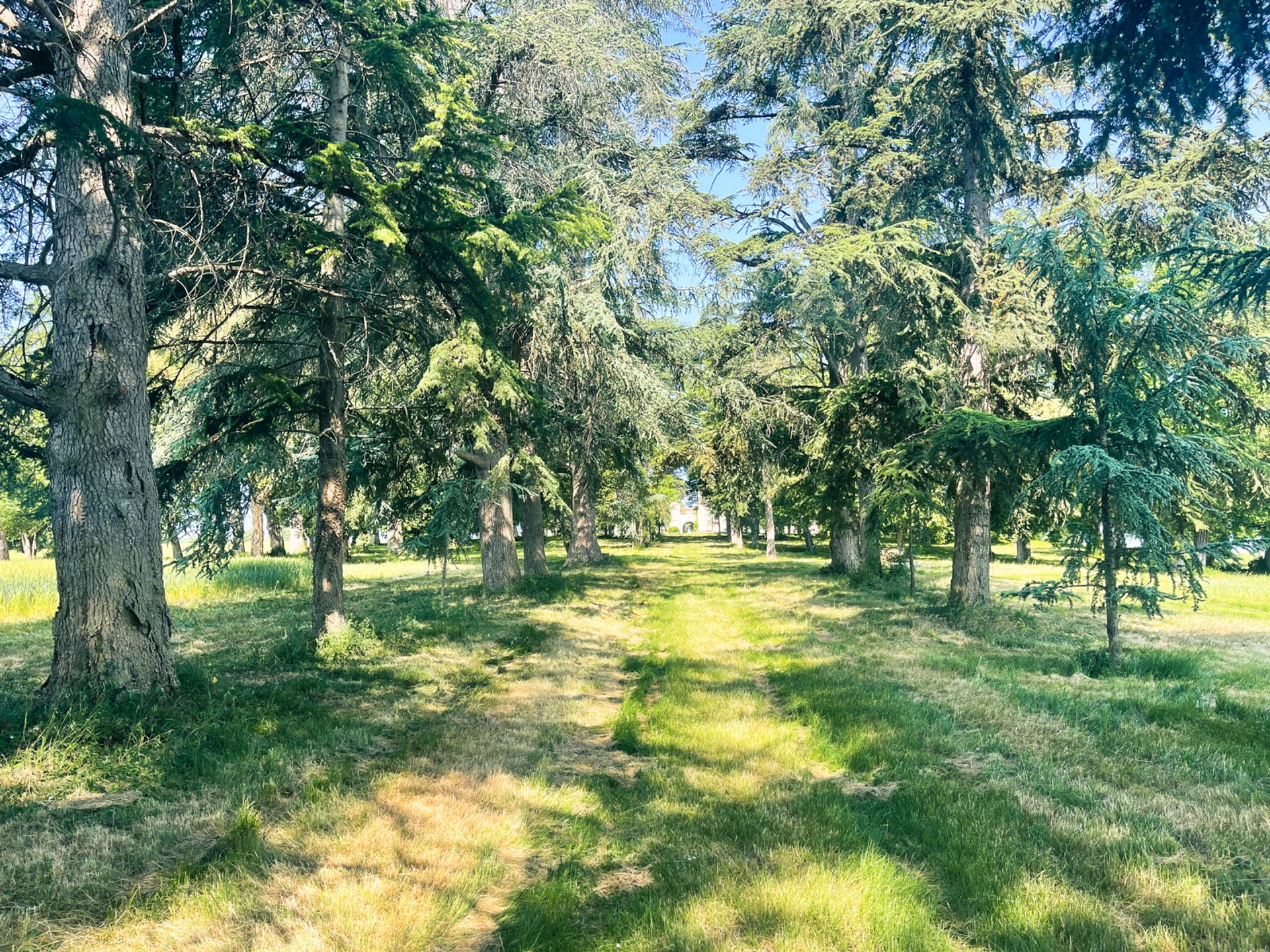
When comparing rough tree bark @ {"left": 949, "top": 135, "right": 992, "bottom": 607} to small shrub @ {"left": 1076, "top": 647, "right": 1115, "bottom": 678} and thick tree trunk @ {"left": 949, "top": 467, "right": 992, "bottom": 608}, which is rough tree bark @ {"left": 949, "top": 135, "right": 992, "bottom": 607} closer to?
thick tree trunk @ {"left": 949, "top": 467, "right": 992, "bottom": 608}

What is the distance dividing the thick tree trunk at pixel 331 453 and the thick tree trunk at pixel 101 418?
111 inches

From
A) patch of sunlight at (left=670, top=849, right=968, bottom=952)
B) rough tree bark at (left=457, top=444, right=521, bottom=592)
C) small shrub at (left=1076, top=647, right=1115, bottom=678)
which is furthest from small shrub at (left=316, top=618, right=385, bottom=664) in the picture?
small shrub at (left=1076, top=647, right=1115, bottom=678)

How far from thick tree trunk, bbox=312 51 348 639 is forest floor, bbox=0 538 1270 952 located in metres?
0.64

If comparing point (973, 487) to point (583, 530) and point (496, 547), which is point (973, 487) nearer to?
point (496, 547)

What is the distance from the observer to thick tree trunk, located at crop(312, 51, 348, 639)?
8828mm

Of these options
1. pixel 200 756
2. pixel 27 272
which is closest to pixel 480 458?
pixel 27 272

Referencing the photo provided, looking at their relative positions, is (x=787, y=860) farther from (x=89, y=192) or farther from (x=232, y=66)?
(x=232, y=66)

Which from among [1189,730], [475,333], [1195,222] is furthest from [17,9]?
[1189,730]

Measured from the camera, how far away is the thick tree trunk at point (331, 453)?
8.83m

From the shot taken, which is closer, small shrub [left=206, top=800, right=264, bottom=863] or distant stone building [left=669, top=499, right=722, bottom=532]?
small shrub [left=206, top=800, right=264, bottom=863]

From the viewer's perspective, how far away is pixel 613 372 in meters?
14.8

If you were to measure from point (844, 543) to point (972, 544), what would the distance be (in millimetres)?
8281

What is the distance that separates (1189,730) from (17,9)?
1288 centimetres

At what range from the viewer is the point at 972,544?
39.7 feet
